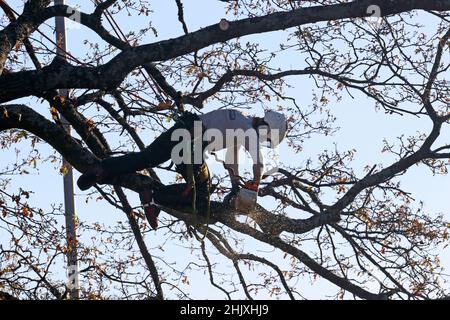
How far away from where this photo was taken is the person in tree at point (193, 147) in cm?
1074

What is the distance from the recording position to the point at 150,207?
36.3ft

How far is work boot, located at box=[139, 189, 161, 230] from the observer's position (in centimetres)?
1094

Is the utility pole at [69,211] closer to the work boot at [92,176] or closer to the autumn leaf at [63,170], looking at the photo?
the autumn leaf at [63,170]

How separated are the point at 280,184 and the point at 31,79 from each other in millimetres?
3740

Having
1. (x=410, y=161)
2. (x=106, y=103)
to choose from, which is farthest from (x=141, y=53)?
(x=410, y=161)

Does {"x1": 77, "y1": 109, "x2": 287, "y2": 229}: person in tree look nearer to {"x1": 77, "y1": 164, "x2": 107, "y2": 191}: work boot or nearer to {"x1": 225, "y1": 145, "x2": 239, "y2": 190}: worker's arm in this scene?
{"x1": 77, "y1": 164, "x2": 107, "y2": 191}: work boot

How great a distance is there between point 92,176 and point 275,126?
189 centimetres

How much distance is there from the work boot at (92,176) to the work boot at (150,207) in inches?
19.0

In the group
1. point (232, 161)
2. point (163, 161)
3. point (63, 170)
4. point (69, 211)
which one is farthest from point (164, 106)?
point (69, 211)

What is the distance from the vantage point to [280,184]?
12.8 meters

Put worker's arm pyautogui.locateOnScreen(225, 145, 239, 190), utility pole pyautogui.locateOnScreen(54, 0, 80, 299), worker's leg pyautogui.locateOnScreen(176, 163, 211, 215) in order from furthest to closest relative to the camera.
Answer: utility pole pyautogui.locateOnScreen(54, 0, 80, 299)
worker's arm pyautogui.locateOnScreen(225, 145, 239, 190)
worker's leg pyautogui.locateOnScreen(176, 163, 211, 215)

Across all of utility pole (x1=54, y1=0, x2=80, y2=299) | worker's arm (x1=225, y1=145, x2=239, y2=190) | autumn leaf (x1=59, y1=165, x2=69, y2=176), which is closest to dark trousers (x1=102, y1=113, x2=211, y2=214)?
worker's arm (x1=225, y1=145, x2=239, y2=190)

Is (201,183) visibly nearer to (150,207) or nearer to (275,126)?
(150,207)
